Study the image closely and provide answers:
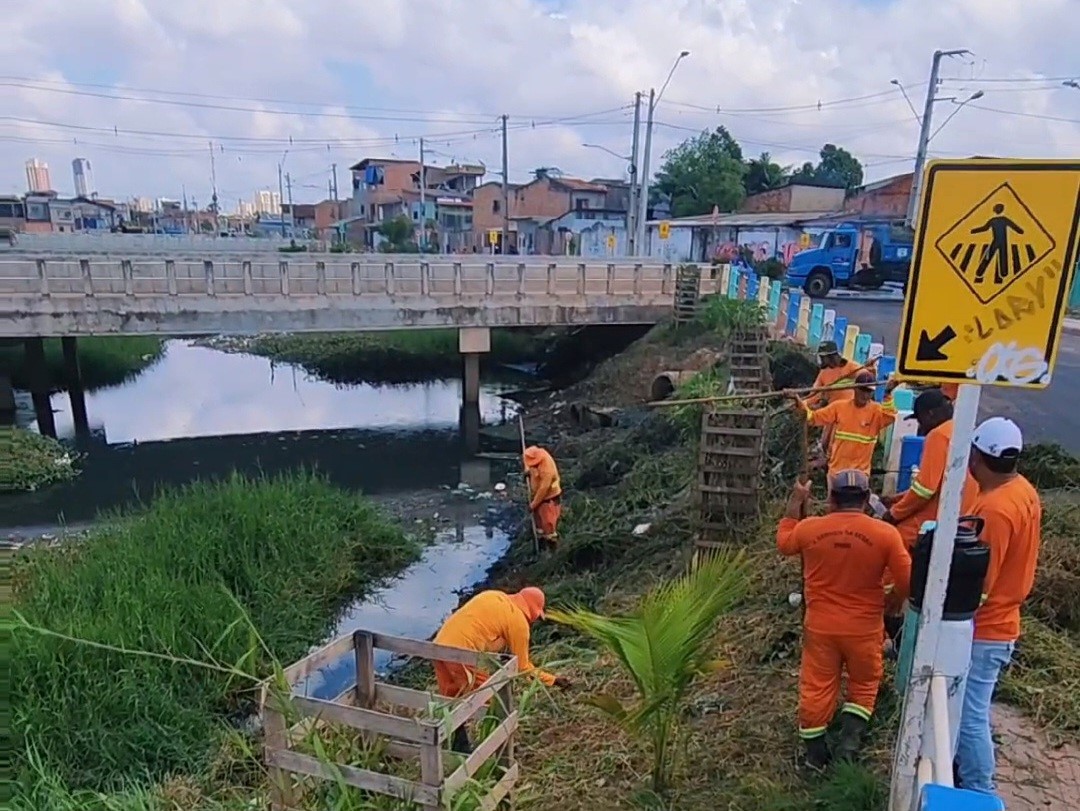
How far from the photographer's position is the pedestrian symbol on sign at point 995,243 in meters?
2.32

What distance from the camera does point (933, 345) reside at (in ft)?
8.05

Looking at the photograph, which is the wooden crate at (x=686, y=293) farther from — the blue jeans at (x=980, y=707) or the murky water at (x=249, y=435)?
the blue jeans at (x=980, y=707)

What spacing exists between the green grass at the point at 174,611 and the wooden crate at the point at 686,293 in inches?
451

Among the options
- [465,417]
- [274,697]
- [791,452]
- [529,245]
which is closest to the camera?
[274,697]

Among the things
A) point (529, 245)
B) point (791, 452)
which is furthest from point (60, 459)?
point (529, 245)

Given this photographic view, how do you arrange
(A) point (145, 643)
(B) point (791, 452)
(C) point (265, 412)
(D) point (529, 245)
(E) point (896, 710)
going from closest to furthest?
(E) point (896, 710)
(A) point (145, 643)
(B) point (791, 452)
(C) point (265, 412)
(D) point (529, 245)

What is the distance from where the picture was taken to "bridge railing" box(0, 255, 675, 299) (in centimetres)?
1656

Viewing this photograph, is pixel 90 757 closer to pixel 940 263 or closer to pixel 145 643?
pixel 145 643

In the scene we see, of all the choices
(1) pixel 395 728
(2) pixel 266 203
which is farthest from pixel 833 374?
(2) pixel 266 203

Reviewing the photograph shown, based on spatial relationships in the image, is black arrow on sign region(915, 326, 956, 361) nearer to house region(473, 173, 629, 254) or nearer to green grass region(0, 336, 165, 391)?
green grass region(0, 336, 165, 391)

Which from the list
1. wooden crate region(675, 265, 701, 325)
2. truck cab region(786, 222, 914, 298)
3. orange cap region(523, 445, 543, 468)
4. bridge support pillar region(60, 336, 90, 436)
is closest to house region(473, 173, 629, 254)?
truck cab region(786, 222, 914, 298)

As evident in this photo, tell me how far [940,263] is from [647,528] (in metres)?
6.53

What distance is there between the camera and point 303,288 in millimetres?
18062

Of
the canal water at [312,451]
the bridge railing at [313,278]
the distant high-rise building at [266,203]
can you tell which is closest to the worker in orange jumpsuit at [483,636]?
the canal water at [312,451]
